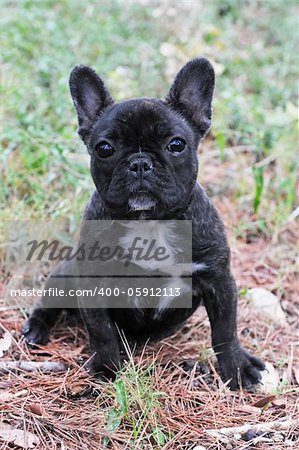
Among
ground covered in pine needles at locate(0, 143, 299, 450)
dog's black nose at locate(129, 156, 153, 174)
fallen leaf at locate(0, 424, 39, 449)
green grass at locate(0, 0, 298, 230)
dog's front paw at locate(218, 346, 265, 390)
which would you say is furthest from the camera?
green grass at locate(0, 0, 298, 230)

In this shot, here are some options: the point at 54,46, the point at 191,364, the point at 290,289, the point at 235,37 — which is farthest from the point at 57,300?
the point at 235,37

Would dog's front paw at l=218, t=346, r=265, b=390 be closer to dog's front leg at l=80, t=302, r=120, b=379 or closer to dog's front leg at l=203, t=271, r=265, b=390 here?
dog's front leg at l=203, t=271, r=265, b=390

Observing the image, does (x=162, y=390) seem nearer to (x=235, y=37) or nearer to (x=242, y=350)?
(x=242, y=350)

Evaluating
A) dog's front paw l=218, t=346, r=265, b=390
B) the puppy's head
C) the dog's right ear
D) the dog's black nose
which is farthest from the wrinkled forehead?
dog's front paw l=218, t=346, r=265, b=390

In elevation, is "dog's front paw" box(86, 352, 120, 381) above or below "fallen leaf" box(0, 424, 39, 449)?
below

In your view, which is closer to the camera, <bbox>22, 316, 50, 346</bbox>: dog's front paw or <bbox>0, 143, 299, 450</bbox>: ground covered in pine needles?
<bbox>0, 143, 299, 450</bbox>: ground covered in pine needles

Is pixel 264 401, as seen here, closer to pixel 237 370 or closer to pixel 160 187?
pixel 237 370

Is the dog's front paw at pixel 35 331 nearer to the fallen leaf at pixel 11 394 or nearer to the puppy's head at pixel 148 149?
the fallen leaf at pixel 11 394
